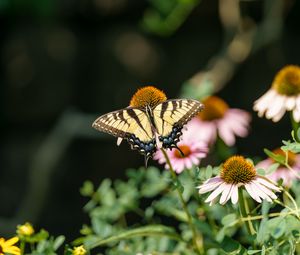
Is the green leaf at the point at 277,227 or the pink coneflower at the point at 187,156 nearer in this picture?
the green leaf at the point at 277,227

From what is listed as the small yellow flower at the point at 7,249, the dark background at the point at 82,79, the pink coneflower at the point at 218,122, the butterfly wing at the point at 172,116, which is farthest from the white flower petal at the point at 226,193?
the dark background at the point at 82,79

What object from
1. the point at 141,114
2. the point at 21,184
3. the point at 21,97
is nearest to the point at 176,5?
the point at 21,97

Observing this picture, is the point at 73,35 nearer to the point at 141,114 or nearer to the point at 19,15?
the point at 19,15

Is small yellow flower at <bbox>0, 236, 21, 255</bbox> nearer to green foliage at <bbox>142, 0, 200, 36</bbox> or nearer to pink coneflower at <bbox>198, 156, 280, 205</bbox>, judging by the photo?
pink coneflower at <bbox>198, 156, 280, 205</bbox>

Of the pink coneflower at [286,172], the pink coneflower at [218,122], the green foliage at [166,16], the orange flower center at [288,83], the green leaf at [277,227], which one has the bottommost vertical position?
the green leaf at [277,227]

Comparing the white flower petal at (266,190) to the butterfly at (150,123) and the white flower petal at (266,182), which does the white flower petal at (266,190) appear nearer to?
the white flower petal at (266,182)

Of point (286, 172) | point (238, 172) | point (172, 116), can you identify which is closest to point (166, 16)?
point (286, 172)
